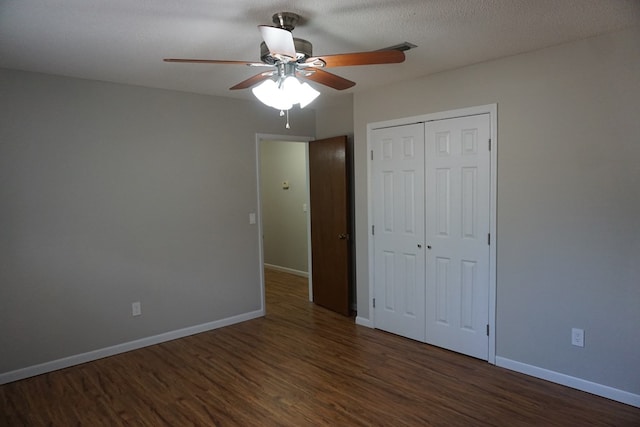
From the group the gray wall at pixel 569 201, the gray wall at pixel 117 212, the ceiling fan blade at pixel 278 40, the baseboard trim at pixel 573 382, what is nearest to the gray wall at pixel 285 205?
the gray wall at pixel 117 212

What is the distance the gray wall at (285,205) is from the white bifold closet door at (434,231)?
2.36 metres

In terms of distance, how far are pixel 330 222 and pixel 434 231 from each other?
138 cm

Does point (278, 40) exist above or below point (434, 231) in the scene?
above

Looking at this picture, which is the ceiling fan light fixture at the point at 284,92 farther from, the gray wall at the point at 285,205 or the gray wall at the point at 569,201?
the gray wall at the point at 285,205

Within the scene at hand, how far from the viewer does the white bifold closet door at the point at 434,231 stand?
127 inches

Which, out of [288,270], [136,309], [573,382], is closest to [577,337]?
[573,382]

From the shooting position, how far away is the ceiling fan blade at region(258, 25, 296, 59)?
175 centimetres

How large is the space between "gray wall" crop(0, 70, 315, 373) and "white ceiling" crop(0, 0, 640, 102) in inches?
18.4

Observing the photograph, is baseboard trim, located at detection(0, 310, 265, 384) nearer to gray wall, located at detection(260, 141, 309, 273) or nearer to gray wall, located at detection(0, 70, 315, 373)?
gray wall, located at detection(0, 70, 315, 373)

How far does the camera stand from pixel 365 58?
6.60 ft

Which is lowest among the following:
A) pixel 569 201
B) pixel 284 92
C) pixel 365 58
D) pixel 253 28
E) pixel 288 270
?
pixel 288 270

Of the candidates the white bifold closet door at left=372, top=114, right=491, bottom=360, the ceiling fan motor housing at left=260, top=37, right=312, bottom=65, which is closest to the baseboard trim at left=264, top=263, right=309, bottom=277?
the white bifold closet door at left=372, top=114, right=491, bottom=360

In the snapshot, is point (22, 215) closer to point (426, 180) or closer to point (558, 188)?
point (426, 180)

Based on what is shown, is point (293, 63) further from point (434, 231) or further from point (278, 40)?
point (434, 231)
